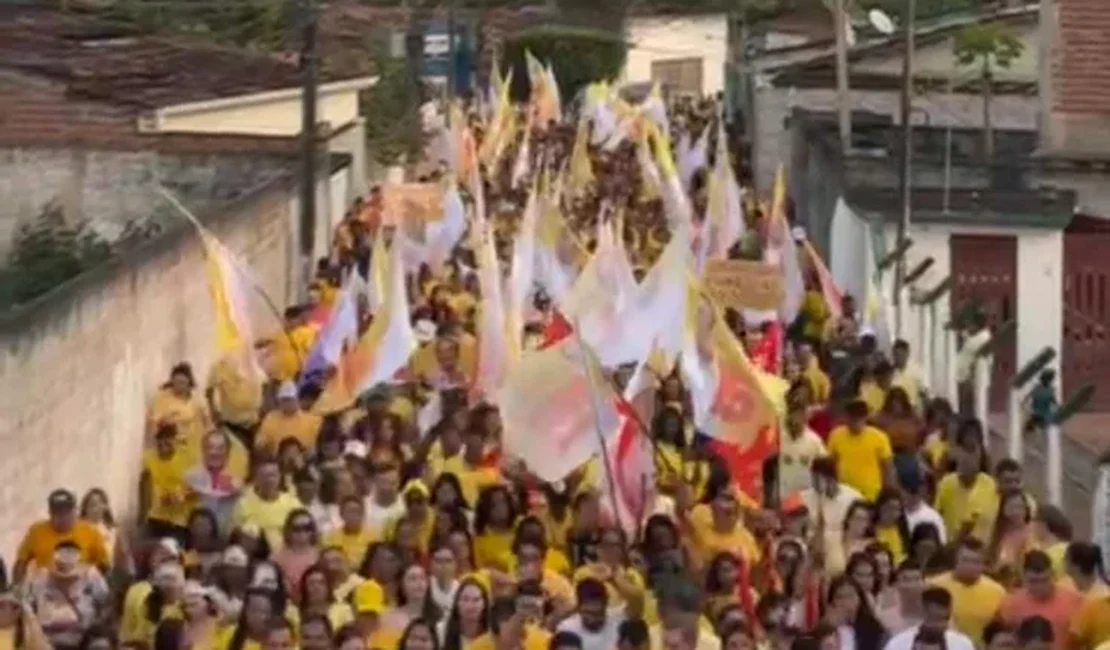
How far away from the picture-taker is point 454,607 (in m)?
12.5

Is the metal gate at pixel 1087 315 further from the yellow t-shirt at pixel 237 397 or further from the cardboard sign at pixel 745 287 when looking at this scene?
the yellow t-shirt at pixel 237 397

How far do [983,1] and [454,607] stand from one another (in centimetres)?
4140

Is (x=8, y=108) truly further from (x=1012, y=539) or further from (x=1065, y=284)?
(x=1012, y=539)

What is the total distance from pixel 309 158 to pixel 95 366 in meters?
10.7

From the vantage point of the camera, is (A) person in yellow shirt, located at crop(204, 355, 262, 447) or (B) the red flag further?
(B) the red flag

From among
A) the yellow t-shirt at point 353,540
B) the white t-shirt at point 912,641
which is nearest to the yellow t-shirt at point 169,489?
the yellow t-shirt at point 353,540

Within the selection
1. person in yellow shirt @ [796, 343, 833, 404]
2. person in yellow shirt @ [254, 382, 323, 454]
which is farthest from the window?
person in yellow shirt @ [254, 382, 323, 454]

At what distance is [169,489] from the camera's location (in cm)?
1622

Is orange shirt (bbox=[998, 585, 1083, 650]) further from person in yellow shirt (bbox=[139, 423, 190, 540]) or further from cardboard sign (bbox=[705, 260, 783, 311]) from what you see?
cardboard sign (bbox=[705, 260, 783, 311])

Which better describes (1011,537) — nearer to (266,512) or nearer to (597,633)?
(597,633)

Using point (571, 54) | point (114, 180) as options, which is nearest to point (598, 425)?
point (114, 180)

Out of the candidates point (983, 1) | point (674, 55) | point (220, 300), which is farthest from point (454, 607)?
point (674, 55)

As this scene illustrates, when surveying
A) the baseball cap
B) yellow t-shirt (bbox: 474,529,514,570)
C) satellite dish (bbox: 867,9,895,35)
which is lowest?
yellow t-shirt (bbox: 474,529,514,570)

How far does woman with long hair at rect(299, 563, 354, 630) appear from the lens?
494 inches
